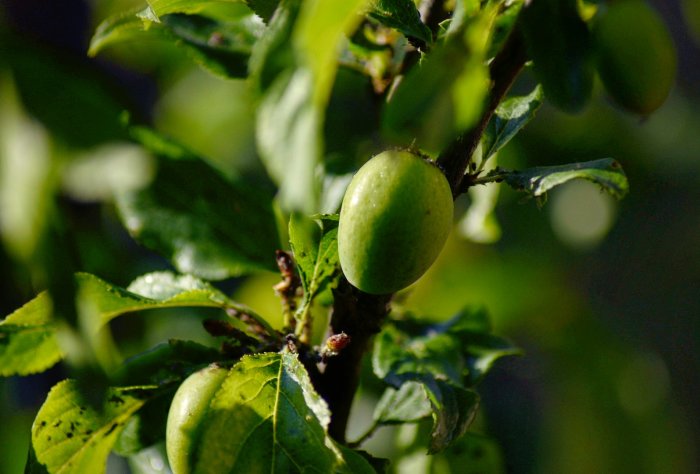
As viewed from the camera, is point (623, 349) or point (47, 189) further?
point (623, 349)

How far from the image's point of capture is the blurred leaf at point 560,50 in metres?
0.54

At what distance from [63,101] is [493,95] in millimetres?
323

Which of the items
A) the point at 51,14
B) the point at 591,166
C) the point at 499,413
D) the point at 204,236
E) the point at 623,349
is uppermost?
the point at 591,166

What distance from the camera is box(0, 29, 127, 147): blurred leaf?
404 mm

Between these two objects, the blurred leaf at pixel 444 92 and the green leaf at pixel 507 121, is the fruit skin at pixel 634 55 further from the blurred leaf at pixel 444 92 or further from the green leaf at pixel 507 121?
the blurred leaf at pixel 444 92

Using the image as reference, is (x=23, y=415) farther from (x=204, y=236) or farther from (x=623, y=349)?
(x=623, y=349)

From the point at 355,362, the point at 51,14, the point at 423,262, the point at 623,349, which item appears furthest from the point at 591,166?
the point at 51,14

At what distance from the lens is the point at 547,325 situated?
1602 millimetres

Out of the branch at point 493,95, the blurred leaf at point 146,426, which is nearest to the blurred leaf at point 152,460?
the blurred leaf at point 146,426

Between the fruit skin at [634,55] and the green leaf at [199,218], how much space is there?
1.23ft

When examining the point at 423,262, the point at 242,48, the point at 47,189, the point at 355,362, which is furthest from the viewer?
the point at 242,48

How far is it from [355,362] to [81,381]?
30 centimetres

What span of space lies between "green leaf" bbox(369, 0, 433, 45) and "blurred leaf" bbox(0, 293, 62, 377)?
0.35m


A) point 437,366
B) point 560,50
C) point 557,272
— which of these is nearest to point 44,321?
point 437,366
